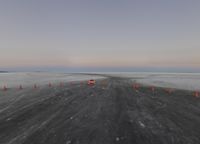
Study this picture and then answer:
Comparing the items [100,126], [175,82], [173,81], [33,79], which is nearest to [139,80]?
[175,82]

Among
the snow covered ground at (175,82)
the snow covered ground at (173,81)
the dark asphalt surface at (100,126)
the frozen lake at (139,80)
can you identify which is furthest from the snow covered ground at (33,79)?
the dark asphalt surface at (100,126)

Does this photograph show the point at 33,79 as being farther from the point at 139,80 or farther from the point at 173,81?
the point at 173,81

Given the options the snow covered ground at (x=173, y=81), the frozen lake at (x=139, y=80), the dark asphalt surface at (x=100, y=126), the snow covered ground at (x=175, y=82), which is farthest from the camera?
the frozen lake at (x=139, y=80)

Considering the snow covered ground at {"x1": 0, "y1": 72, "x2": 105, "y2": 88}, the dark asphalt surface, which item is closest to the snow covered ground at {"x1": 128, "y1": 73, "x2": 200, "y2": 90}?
the dark asphalt surface

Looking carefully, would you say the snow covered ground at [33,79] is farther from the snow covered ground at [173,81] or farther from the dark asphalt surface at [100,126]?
the dark asphalt surface at [100,126]

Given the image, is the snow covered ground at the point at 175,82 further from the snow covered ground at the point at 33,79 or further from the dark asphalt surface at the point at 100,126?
the snow covered ground at the point at 33,79

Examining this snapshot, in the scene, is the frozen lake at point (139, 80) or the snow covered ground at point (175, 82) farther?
the frozen lake at point (139, 80)

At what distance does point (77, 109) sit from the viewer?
11.2 meters

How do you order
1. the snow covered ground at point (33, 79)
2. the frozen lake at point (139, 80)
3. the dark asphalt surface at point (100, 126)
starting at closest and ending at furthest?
the dark asphalt surface at point (100, 126)
the frozen lake at point (139, 80)
the snow covered ground at point (33, 79)

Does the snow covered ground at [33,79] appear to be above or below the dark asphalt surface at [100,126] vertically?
below

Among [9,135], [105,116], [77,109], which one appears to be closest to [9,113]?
[9,135]

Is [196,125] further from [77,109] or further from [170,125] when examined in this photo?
[77,109]

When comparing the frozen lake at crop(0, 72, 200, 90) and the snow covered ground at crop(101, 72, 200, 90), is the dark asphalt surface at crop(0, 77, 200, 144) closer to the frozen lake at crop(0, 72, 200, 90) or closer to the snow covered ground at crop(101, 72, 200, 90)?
the snow covered ground at crop(101, 72, 200, 90)

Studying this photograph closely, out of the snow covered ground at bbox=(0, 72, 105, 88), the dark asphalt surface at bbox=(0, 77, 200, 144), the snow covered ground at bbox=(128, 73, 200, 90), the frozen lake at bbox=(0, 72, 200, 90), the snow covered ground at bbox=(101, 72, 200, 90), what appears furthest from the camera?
the snow covered ground at bbox=(0, 72, 105, 88)
